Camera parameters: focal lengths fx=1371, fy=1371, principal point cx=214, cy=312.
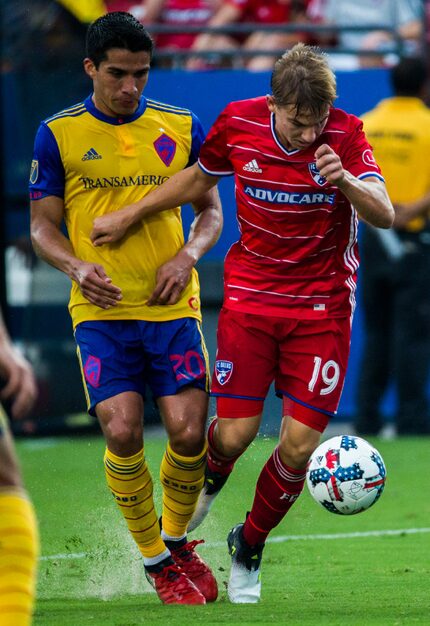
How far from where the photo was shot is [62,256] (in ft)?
20.5

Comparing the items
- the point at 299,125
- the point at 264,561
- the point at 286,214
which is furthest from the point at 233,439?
the point at 299,125

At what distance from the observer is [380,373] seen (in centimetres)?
1196

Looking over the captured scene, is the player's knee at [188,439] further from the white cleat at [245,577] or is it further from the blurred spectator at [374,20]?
the blurred spectator at [374,20]

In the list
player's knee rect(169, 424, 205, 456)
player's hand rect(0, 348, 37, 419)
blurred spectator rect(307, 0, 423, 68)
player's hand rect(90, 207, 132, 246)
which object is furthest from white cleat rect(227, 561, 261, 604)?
blurred spectator rect(307, 0, 423, 68)

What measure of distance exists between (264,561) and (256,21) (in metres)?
7.16

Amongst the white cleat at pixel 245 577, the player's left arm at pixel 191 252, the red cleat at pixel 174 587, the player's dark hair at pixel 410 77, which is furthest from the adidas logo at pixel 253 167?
the player's dark hair at pixel 410 77

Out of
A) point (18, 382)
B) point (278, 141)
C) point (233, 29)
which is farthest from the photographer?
point (233, 29)

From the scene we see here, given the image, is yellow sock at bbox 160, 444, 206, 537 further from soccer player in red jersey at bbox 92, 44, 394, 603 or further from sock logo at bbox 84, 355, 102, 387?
sock logo at bbox 84, 355, 102, 387

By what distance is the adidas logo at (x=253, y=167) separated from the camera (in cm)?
618

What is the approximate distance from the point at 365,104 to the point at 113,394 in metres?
7.50

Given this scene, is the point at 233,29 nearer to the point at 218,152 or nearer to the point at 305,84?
the point at 218,152

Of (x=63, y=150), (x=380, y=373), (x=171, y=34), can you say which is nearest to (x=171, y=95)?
(x=171, y=34)

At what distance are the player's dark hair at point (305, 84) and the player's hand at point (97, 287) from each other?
1093 mm

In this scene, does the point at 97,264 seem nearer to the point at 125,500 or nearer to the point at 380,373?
the point at 125,500
